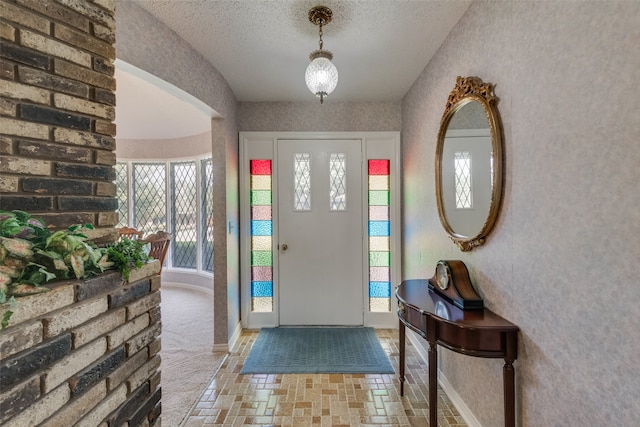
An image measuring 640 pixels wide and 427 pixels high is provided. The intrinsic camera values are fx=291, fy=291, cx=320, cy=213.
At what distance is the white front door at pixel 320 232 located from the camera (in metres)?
3.20

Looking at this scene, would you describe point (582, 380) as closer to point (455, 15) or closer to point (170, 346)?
point (455, 15)

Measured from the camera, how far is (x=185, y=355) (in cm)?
266

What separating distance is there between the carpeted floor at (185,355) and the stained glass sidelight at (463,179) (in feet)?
7.41

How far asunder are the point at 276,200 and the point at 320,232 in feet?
1.97

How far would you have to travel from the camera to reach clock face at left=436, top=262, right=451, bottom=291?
1.75 meters

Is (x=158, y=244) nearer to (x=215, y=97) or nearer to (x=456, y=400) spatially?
(x=215, y=97)

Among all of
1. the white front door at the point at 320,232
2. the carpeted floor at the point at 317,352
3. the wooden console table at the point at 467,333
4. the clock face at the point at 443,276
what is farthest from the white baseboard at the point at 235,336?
the clock face at the point at 443,276

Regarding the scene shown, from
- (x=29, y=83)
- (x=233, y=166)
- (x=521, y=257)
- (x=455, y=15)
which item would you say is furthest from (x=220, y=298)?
(x=455, y=15)

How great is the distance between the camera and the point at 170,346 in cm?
283

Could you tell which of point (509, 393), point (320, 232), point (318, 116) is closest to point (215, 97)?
point (318, 116)

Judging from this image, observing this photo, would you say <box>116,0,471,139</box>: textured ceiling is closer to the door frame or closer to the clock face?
the door frame

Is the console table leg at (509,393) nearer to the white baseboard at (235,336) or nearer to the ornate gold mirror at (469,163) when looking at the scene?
the ornate gold mirror at (469,163)

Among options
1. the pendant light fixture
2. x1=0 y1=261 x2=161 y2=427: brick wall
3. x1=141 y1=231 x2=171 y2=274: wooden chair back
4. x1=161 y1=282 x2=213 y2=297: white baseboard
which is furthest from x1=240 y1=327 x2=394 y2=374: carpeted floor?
the pendant light fixture

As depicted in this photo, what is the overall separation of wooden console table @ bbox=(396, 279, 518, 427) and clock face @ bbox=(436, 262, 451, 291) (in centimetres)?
11
